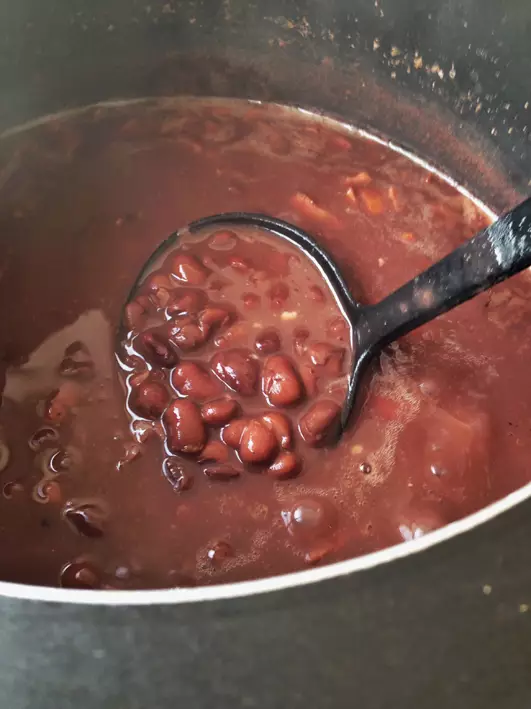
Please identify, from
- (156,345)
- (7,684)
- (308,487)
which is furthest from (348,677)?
(156,345)

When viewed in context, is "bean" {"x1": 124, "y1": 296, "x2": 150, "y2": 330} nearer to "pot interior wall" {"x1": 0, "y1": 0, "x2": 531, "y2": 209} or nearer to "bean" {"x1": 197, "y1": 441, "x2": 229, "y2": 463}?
"bean" {"x1": 197, "y1": 441, "x2": 229, "y2": 463}

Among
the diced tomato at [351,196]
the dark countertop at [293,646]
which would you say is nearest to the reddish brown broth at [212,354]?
the diced tomato at [351,196]

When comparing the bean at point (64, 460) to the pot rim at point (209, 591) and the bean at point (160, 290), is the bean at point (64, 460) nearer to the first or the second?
the bean at point (160, 290)

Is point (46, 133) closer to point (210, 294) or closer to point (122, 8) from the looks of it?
point (122, 8)

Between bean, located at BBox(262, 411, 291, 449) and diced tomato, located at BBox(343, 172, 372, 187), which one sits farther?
diced tomato, located at BBox(343, 172, 372, 187)

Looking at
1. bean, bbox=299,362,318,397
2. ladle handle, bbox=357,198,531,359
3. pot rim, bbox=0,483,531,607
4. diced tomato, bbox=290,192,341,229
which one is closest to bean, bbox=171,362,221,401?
bean, bbox=299,362,318,397

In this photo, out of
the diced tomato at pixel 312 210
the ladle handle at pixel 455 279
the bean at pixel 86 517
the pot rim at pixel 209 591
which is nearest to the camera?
the pot rim at pixel 209 591
